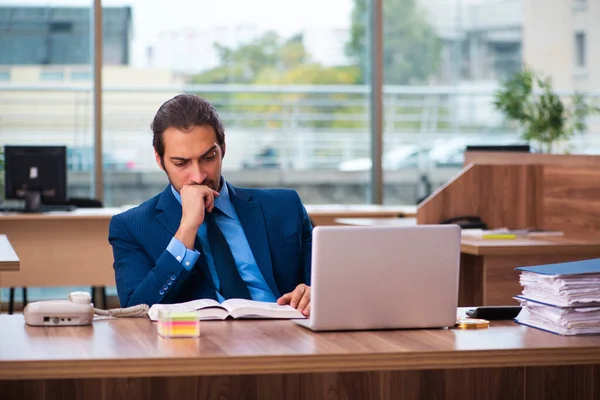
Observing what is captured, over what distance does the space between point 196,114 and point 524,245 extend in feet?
6.56

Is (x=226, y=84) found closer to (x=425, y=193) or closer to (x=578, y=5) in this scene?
(x=425, y=193)

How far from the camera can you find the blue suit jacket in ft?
8.11

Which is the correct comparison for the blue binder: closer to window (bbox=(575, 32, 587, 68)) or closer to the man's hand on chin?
the man's hand on chin

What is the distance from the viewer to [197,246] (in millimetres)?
2629

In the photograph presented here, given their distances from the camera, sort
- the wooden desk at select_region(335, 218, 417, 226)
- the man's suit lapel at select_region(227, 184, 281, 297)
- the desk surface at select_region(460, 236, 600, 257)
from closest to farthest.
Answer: the man's suit lapel at select_region(227, 184, 281, 297), the desk surface at select_region(460, 236, 600, 257), the wooden desk at select_region(335, 218, 417, 226)

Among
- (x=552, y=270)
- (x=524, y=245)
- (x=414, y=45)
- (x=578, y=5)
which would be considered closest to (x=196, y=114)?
(x=552, y=270)

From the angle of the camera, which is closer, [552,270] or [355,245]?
[355,245]

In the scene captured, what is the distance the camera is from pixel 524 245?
4121 millimetres

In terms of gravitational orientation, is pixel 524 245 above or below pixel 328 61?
below

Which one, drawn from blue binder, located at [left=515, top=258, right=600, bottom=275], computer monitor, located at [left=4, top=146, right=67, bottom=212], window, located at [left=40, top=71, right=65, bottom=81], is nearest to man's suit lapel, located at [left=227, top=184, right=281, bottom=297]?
blue binder, located at [left=515, top=258, right=600, bottom=275]

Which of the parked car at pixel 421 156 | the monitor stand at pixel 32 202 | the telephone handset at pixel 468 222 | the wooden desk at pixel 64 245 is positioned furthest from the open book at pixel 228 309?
the parked car at pixel 421 156

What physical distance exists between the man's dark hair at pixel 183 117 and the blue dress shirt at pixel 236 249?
16 centimetres

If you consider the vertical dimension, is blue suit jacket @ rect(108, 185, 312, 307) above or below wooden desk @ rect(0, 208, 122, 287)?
above

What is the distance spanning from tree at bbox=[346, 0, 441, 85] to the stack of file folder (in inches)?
233
